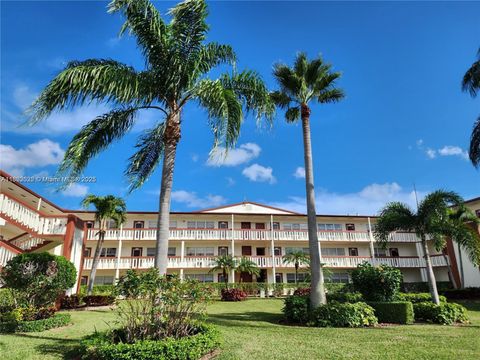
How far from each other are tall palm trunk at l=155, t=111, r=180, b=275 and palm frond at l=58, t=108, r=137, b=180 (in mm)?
1532

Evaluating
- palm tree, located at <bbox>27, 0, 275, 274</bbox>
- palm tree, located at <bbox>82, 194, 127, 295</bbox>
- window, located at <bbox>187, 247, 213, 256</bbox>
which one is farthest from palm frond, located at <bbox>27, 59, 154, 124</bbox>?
window, located at <bbox>187, 247, 213, 256</bbox>

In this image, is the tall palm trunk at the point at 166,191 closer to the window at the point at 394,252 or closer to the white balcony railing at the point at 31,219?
the white balcony railing at the point at 31,219

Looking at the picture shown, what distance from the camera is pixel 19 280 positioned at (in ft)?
40.2

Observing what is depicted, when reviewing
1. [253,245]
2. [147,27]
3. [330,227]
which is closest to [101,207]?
[253,245]

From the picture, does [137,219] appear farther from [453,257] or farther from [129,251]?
[453,257]

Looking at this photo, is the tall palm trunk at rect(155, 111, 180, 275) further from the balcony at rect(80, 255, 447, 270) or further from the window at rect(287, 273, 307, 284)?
the window at rect(287, 273, 307, 284)

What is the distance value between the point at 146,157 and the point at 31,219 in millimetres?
9658

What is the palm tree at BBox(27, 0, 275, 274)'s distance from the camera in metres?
9.12

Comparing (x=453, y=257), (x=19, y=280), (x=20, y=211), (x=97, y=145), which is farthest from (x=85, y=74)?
(x=453, y=257)

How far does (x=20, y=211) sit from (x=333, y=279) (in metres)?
30.3

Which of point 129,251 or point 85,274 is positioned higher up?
point 129,251

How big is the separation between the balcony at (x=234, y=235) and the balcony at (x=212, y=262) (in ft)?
6.50

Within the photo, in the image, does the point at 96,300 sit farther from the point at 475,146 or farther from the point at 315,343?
the point at 475,146

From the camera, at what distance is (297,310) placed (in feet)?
43.1
